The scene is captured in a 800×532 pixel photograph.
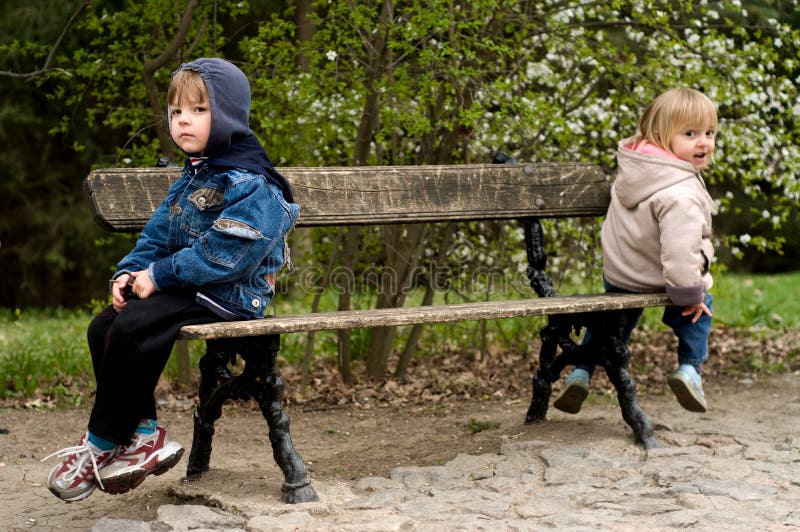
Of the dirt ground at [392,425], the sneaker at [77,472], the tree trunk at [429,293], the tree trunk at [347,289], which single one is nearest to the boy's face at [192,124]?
the sneaker at [77,472]

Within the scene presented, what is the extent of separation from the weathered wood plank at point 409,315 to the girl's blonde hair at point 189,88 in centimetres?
76

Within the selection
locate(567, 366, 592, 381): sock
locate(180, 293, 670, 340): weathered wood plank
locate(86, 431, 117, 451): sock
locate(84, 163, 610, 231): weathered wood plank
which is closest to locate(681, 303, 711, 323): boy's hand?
locate(180, 293, 670, 340): weathered wood plank

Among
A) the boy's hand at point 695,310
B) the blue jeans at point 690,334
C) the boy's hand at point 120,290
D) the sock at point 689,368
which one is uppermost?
the boy's hand at point 120,290

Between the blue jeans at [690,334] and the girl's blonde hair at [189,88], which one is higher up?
the girl's blonde hair at [189,88]

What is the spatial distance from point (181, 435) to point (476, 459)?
171cm

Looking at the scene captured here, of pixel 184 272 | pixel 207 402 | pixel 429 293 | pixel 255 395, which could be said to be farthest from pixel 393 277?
pixel 184 272

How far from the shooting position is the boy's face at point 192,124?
133 inches

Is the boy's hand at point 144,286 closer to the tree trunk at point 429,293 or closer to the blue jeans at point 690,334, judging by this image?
the blue jeans at point 690,334

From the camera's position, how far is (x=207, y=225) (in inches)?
134

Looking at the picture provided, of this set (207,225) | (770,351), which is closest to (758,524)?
(207,225)

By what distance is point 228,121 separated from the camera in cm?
338

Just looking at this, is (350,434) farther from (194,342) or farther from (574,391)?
(194,342)

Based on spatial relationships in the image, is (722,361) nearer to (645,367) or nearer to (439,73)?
(645,367)

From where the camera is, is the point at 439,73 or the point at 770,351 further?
the point at 770,351
